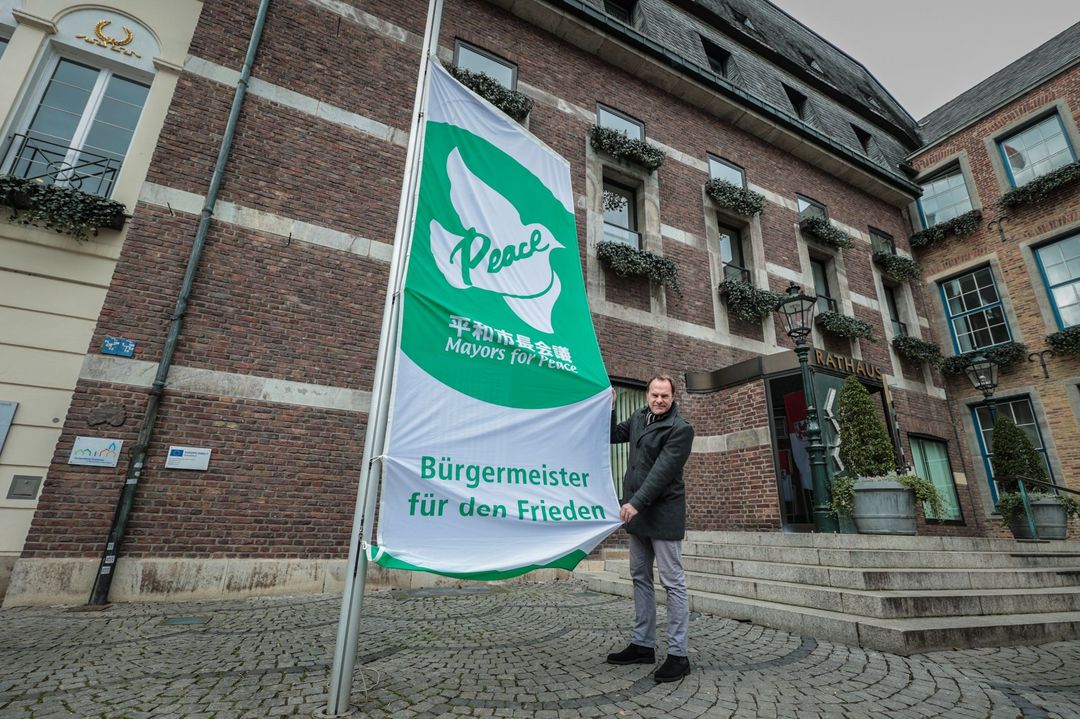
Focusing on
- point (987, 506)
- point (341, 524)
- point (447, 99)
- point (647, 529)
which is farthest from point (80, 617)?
Answer: point (987, 506)

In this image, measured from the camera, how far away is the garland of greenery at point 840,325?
1111 centimetres

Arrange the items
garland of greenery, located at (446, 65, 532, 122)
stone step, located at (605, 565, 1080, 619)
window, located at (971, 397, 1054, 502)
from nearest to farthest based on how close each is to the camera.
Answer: stone step, located at (605, 565, 1080, 619) → garland of greenery, located at (446, 65, 532, 122) → window, located at (971, 397, 1054, 502)

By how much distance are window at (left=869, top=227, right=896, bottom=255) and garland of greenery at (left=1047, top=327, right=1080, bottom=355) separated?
4.03 metres

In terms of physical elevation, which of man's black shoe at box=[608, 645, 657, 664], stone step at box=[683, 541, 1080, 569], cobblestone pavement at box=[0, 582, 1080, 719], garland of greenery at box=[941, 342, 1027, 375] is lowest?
cobblestone pavement at box=[0, 582, 1080, 719]

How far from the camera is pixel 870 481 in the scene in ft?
20.4

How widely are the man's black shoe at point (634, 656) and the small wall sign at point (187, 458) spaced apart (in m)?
5.11

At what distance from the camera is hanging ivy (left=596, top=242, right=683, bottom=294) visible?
29.2ft

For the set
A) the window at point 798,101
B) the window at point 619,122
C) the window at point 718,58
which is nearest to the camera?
the window at point 619,122

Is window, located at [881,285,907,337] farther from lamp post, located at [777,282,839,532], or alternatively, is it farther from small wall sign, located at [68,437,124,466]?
small wall sign, located at [68,437,124,466]

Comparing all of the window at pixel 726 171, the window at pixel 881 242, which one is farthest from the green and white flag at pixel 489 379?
the window at pixel 881 242

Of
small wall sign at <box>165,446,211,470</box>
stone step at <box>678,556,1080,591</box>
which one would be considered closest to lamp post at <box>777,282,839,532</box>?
stone step at <box>678,556,1080,591</box>

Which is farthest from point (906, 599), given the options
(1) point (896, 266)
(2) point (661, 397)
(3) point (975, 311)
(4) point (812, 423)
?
(3) point (975, 311)

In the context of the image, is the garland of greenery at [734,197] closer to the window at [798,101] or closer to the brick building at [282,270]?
the brick building at [282,270]

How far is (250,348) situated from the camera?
6.15m
